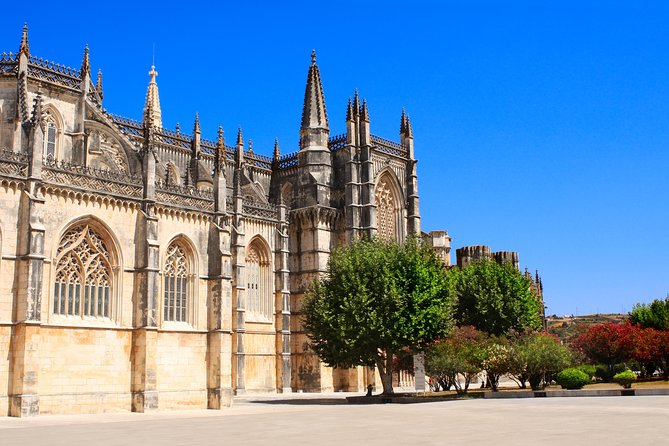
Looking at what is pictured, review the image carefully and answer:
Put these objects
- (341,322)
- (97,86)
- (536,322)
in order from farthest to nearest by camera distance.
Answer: (536,322), (97,86), (341,322)

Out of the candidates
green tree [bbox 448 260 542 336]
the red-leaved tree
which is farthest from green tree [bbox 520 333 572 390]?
green tree [bbox 448 260 542 336]

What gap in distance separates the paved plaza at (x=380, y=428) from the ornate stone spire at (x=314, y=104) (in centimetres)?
3186

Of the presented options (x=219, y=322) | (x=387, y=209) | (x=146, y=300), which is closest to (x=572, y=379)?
(x=219, y=322)

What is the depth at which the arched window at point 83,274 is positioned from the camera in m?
30.9

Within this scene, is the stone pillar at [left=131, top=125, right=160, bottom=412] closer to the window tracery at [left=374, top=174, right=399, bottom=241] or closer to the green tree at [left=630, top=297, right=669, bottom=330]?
the window tracery at [left=374, top=174, right=399, bottom=241]

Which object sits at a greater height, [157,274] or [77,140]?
[77,140]

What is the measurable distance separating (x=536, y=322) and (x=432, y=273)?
20.3 m

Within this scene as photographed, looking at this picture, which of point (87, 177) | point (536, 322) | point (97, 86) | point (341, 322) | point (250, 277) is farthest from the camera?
point (536, 322)

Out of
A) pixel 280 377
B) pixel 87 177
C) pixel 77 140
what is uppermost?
pixel 77 140

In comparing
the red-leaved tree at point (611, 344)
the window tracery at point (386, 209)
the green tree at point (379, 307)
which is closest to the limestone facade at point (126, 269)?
the window tracery at point (386, 209)

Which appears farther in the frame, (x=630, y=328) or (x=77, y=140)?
(x=630, y=328)

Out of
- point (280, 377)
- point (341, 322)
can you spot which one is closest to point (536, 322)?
point (280, 377)

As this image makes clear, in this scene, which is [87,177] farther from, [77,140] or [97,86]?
[97,86]

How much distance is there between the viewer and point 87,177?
105 ft
